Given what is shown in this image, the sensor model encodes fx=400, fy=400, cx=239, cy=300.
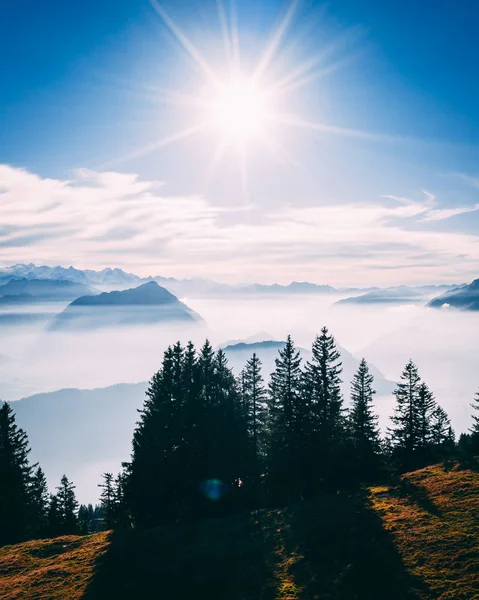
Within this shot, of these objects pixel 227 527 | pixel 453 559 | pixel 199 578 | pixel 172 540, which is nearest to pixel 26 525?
pixel 172 540

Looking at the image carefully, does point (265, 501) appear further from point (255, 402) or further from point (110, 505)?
point (110, 505)

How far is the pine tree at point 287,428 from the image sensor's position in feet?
138

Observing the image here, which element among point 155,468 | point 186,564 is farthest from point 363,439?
point 186,564

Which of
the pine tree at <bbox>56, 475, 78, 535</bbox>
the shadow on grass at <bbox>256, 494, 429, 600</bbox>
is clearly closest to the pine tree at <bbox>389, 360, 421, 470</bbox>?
the shadow on grass at <bbox>256, 494, 429, 600</bbox>

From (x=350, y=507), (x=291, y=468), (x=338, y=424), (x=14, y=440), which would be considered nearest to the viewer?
(x=350, y=507)

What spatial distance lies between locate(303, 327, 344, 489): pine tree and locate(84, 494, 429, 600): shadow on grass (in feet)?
15.7

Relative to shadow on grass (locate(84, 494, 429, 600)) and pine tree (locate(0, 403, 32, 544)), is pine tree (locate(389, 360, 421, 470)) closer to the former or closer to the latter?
shadow on grass (locate(84, 494, 429, 600))

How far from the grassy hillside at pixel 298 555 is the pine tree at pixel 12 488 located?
269 inches

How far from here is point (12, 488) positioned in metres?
46.3

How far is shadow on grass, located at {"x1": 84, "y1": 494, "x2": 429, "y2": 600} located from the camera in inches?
915

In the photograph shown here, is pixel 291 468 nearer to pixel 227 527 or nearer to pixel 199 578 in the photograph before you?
pixel 227 527

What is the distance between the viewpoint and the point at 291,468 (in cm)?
4194

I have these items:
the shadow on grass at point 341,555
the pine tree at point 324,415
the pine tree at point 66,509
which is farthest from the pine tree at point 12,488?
the pine tree at point 324,415

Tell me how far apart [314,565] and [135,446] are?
74.9 ft
